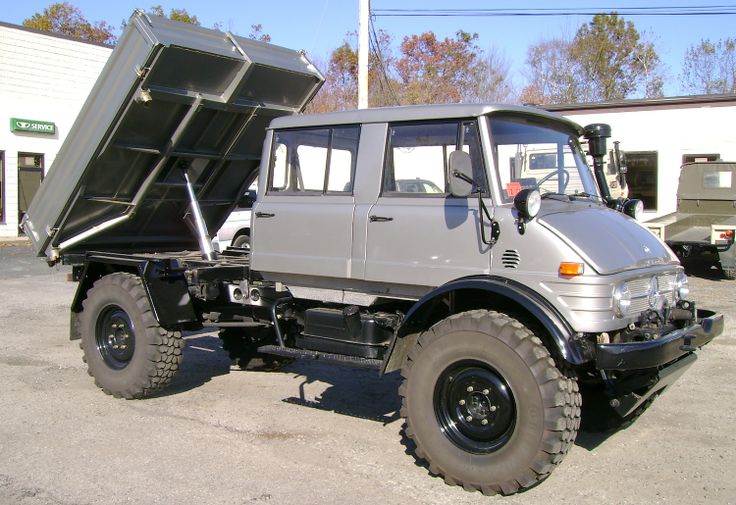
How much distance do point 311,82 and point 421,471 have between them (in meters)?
4.20

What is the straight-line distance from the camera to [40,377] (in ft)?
24.1

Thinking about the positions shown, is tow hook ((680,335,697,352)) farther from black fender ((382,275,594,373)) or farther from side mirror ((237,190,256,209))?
side mirror ((237,190,256,209))

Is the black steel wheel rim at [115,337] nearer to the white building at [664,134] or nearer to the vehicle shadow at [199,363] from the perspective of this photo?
the vehicle shadow at [199,363]

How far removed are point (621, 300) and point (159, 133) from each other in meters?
4.36

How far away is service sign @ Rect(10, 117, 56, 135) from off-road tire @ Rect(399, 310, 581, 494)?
70.3ft

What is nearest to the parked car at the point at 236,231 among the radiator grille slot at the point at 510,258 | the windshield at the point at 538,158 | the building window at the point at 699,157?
the windshield at the point at 538,158

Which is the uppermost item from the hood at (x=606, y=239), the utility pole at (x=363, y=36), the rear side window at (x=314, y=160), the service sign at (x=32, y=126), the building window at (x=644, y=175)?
the utility pole at (x=363, y=36)

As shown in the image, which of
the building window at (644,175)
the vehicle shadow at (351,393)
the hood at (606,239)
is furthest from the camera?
the building window at (644,175)

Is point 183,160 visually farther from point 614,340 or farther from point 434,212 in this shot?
point 614,340

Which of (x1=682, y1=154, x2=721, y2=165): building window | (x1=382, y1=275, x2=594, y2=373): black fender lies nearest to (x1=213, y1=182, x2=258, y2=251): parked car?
(x1=382, y1=275, x2=594, y2=373): black fender

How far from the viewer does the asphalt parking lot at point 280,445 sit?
4.48 meters

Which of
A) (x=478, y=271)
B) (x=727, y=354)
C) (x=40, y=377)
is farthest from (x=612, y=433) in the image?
(x=40, y=377)

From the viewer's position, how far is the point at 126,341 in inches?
265

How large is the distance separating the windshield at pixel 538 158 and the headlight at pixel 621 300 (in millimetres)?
920
